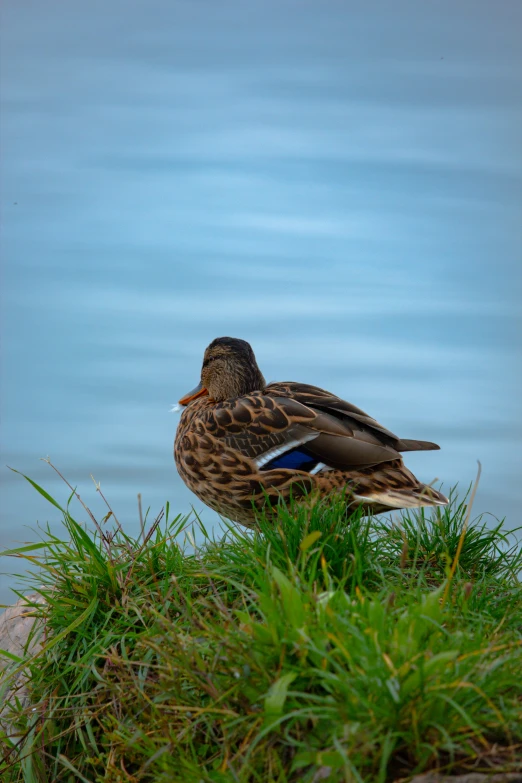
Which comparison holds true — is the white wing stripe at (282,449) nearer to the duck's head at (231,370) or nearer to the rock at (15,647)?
the duck's head at (231,370)

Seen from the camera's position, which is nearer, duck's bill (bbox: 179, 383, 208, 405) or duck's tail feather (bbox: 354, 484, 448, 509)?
duck's tail feather (bbox: 354, 484, 448, 509)

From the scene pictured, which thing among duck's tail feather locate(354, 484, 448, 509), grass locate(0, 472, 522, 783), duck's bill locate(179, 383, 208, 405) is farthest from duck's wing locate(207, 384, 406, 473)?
duck's bill locate(179, 383, 208, 405)

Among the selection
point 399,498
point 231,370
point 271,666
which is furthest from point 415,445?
point 271,666

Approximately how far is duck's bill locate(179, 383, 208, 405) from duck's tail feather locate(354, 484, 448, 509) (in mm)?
1762

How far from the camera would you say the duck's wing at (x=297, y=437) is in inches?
194

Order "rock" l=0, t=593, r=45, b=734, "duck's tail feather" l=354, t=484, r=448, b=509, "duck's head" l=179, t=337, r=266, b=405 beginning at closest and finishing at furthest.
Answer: "rock" l=0, t=593, r=45, b=734 → "duck's tail feather" l=354, t=484, r=448, b=509 → "duck's head" l=179, t=337, r=266, b=405

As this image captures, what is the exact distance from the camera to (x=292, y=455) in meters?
4.96

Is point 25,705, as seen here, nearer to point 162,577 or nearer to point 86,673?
point 86,673

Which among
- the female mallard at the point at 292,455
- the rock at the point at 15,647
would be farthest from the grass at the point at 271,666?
the female mallard at the point at 292,455

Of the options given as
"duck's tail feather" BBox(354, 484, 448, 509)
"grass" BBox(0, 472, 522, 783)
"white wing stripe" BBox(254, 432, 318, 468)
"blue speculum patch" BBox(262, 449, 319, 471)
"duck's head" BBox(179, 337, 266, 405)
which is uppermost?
"duck's head" BBox(179, 337, 266, 405)

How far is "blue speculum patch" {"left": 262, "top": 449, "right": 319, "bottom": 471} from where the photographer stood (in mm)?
4934

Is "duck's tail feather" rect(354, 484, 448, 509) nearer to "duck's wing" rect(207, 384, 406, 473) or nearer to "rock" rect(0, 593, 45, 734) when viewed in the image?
"duck's wing" rect(207, 384, 406, 473)

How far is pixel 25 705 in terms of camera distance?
4395 mm

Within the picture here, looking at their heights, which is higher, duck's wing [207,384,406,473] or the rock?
duck's wing [207,384,406,473]
